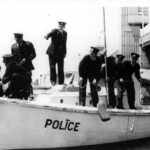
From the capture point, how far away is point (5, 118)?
8.10 meters

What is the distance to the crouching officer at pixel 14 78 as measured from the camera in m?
8.35

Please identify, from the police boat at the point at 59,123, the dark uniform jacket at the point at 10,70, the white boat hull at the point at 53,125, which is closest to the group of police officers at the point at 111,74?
the police boat at the point at 59,123

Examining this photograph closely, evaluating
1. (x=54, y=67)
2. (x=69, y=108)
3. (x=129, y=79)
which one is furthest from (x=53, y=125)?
(x=129, y=79)

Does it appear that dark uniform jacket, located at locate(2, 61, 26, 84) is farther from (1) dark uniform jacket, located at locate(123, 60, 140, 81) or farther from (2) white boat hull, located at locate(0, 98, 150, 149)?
(1) dark uniform jacket, located at locate(123, 60, 140, 81)

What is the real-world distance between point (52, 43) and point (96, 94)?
1.82m

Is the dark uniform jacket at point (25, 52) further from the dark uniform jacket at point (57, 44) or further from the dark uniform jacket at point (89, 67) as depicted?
the dark uniform jacket at point (89, 67)

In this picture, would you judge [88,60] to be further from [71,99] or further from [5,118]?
[5,118]

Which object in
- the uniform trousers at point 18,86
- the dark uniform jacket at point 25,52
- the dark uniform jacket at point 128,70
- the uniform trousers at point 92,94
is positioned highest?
the dark uniform jacket at point 25,52

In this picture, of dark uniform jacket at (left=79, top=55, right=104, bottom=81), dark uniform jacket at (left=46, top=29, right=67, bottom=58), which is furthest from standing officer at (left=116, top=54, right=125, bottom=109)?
dark uniform jacket at (left=46, top=29, right=67, bottom=58)

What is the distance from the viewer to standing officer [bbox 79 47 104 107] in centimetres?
934

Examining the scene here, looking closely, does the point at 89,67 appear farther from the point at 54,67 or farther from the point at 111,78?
the point at 54,67

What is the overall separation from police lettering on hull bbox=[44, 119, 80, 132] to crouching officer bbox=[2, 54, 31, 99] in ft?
2.81

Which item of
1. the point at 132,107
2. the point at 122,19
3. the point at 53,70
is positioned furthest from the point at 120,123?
the point at 122,19

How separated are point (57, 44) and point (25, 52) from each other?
995 millimetres
